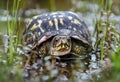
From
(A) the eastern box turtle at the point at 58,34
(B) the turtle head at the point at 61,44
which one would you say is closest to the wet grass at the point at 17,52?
(A) the eastern box turtle at the point at 58,34

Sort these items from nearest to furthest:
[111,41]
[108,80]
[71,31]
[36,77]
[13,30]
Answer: [108,80]
[36,77]
[13,30]
[111,41]
[71,31]

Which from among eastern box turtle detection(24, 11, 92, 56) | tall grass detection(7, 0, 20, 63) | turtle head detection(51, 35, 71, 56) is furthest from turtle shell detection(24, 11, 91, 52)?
tall grass detection(7, 0, 20, 63)

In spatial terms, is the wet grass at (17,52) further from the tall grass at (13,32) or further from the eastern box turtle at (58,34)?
the eastern box turtle at (58,34)

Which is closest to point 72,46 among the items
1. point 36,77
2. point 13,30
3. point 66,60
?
point 66,60

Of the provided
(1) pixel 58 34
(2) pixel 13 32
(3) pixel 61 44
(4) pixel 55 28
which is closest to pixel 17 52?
(2) pixel 13 32

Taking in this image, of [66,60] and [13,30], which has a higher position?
[13,30]

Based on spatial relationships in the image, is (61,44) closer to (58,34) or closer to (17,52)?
(58,34)

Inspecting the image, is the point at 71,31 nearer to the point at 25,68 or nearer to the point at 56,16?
the point at 56,16
